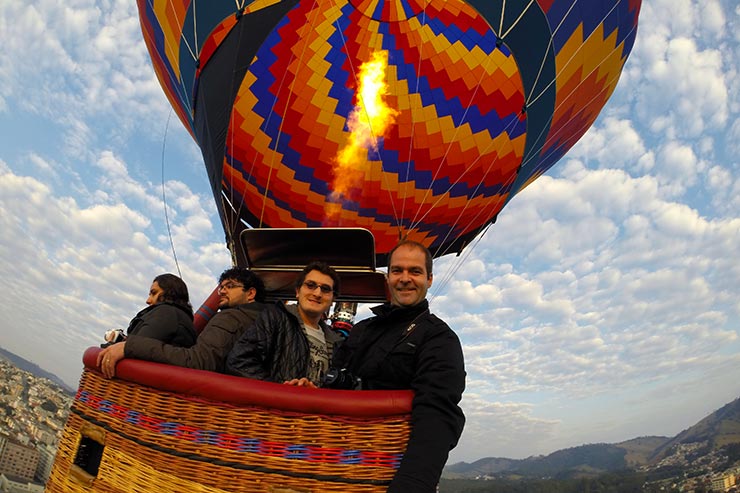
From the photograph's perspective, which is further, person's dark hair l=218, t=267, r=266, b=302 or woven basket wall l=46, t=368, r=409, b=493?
person's dark hair l=218, t=267, r=266, b=302

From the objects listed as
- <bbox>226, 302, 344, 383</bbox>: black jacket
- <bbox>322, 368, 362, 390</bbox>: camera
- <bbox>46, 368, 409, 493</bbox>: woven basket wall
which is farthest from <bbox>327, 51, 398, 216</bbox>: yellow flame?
<bbox>46, 368, 409, 493</bbox>: woven basket wall

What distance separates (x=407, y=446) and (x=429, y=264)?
24.4 inches

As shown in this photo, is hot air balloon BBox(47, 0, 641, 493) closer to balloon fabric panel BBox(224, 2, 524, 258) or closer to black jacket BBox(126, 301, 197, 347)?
balloon fabric panel BBox(224, 2, 524, 258)

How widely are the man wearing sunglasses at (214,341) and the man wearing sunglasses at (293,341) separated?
0.11 metres

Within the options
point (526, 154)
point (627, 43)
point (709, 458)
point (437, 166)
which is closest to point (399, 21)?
point (437, 166)

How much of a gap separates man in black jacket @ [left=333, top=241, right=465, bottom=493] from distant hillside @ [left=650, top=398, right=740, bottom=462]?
14643cm

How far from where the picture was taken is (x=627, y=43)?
19.8ft

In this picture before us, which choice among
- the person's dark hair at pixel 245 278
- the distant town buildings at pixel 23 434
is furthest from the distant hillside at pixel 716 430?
the person's dark hair at pixel 245 278

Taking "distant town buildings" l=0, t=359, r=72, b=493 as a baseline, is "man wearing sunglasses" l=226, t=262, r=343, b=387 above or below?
above

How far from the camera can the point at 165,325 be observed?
2.04 meters

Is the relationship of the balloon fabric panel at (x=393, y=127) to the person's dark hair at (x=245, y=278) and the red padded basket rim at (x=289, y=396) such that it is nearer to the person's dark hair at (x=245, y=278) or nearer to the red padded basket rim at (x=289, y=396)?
the person's dark hair at (x=245, y=278)

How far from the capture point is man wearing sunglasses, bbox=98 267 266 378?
1491mm

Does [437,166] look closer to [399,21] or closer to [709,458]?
[399,21]

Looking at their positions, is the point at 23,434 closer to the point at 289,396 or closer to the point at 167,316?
the point at 167,316
